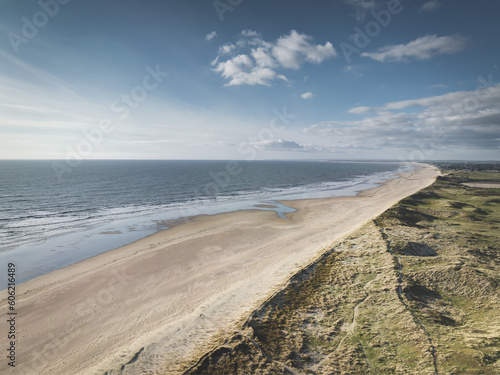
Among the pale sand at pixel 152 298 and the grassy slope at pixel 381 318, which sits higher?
the grassy slope at pixel 381 318

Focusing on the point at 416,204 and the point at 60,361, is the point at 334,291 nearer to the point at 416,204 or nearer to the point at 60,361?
the point at 60,361

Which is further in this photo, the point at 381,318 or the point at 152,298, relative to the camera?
the point at 152,298

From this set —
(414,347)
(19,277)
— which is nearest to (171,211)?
(19,277)

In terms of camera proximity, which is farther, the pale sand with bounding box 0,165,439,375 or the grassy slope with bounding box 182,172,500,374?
the pale sand with bounding box 0,165,439,375

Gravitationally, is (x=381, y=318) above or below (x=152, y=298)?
above

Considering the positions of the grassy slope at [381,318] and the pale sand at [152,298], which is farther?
the pale sand at [152,298]

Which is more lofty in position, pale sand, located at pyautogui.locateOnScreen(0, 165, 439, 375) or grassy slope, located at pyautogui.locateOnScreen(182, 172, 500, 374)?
grassy slope, located at pyautogui.locateOnScreen(182, 172, 500, 374)
